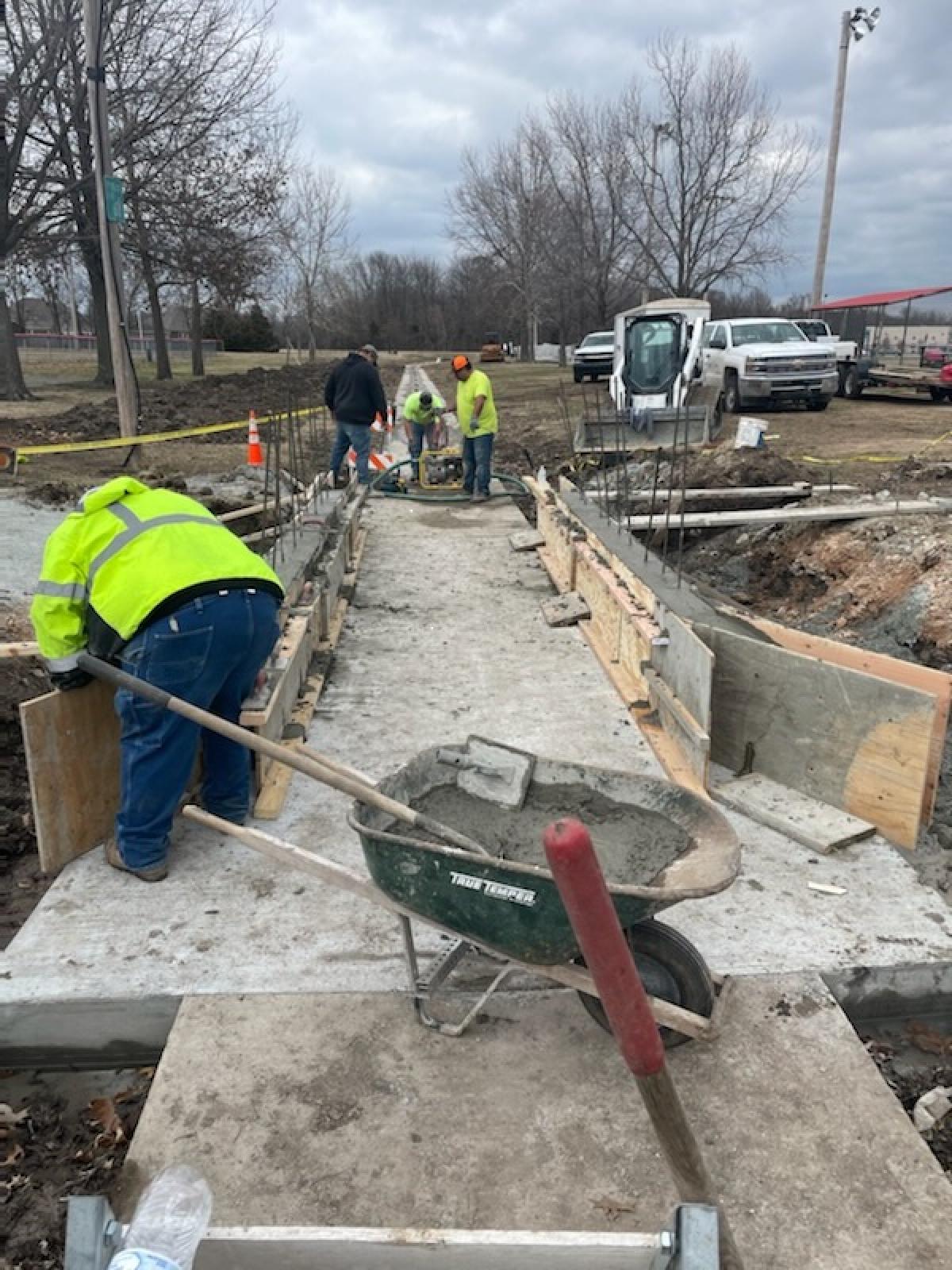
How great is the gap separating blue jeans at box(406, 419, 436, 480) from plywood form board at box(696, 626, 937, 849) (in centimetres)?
837

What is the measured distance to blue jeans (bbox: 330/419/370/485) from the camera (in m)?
11.6

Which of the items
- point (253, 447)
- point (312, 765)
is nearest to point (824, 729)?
point (312, 765)

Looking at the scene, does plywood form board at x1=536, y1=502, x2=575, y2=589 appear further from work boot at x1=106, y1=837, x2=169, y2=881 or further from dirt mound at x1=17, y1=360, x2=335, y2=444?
work boot at x1=106, y1=837, x2=169, y2=881

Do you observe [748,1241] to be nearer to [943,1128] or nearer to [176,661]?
[943,1128]

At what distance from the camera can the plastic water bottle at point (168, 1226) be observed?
164cm

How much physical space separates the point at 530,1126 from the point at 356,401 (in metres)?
9.71

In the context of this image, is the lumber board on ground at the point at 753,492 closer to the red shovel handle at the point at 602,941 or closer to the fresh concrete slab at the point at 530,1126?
the fresh concrete slab at the point at 530,1126

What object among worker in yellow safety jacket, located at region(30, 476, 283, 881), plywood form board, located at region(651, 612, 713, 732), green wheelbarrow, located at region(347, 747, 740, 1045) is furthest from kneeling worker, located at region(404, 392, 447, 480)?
green wheelbarrow, located at region(347, 747, 740, 1045)

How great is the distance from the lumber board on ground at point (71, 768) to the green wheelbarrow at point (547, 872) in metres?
Result: 1.45

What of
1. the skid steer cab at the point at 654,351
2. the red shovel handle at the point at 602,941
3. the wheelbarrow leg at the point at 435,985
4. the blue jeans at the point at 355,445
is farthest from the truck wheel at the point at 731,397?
the red shovel handle at the point at 602,941

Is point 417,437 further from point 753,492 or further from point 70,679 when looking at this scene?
point 70,679

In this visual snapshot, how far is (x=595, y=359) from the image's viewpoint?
2948 centimetres

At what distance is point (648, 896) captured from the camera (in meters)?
2.63

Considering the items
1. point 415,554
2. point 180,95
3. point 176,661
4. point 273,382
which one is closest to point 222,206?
point 180,95
